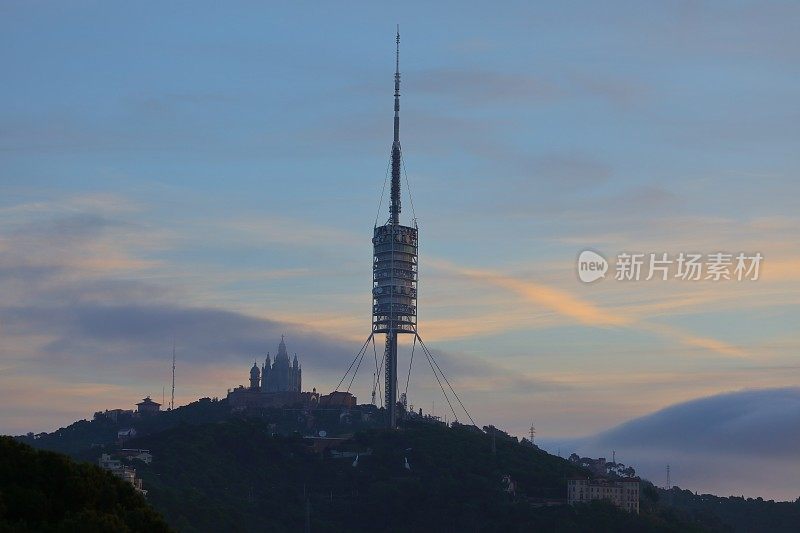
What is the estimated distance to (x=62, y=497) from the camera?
70500 mm

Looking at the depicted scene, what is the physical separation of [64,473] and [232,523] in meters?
126

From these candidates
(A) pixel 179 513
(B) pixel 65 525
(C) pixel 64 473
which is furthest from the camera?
(A) pixel 179 513

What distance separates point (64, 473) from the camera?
236 feet

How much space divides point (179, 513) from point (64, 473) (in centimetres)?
12136

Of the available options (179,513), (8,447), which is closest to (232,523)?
(179,513)

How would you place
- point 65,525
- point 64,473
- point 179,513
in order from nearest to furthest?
point 65,525 < point 64,473 < point 179,513

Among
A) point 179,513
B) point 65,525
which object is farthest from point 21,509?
point 179,513

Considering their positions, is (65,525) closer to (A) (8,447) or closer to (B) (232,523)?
(A) (8,447)

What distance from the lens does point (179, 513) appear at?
626ft

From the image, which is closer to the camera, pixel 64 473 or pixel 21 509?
pixel 21 509

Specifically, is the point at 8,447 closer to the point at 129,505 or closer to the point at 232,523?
the point at 129,505

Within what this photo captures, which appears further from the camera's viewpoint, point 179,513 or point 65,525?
point 179,513

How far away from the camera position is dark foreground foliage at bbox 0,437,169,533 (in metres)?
66.6

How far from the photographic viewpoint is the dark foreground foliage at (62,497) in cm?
6656
